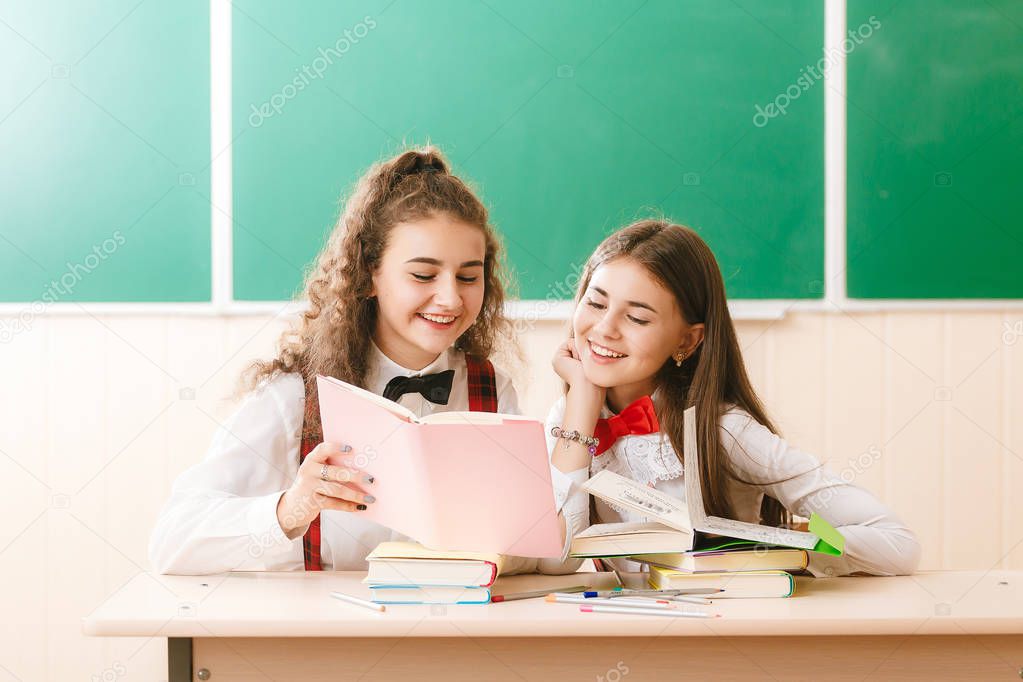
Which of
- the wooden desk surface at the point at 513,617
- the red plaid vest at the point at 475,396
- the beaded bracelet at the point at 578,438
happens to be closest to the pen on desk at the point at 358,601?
the wooden desk surface at the point at 513,617

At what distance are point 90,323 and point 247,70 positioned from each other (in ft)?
2.81

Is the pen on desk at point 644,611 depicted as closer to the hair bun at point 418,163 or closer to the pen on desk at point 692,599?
the pen on desk at point 692,599

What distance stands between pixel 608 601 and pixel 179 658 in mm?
586

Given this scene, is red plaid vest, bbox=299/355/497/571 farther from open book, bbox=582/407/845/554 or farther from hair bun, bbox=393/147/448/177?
open book, bbox=582/407/845/554

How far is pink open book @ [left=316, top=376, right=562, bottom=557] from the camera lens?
125 cm

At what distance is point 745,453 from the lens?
1.73 metres

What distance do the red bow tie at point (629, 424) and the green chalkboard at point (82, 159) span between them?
4.78 ft

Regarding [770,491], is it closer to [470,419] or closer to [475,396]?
[475,396]

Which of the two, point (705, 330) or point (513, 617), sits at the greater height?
point (705, 330)

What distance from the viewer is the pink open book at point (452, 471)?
4.10 ft

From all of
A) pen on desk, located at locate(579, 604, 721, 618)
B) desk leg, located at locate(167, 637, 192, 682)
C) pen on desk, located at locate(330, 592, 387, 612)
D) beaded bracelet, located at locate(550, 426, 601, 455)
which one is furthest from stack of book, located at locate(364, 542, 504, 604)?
beaded bracelet, located at locate(550, 426, 601, 455)

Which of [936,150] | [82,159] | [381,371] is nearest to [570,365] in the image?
[381,371]

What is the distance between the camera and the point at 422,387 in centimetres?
182

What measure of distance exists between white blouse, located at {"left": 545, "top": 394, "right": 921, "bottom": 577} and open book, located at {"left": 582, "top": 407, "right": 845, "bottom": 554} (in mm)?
145
